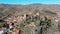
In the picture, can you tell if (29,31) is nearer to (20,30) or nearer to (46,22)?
(20,30)

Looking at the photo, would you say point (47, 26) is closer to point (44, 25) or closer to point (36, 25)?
point (44, 25)

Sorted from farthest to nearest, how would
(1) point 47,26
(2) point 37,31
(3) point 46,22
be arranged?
(3) point 46,22 < (1) point 47,26 < (2) point 37,31

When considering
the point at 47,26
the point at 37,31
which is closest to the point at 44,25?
the point at 47,26

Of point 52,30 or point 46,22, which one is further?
point 46,22

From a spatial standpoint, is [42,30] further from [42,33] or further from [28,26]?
[28,26]

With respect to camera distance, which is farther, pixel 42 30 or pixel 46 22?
pixel 46 22

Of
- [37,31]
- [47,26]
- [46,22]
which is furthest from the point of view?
[46,22]

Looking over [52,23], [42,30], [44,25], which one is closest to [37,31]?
[42,30]

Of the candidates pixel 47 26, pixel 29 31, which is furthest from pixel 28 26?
pixel 47 26
